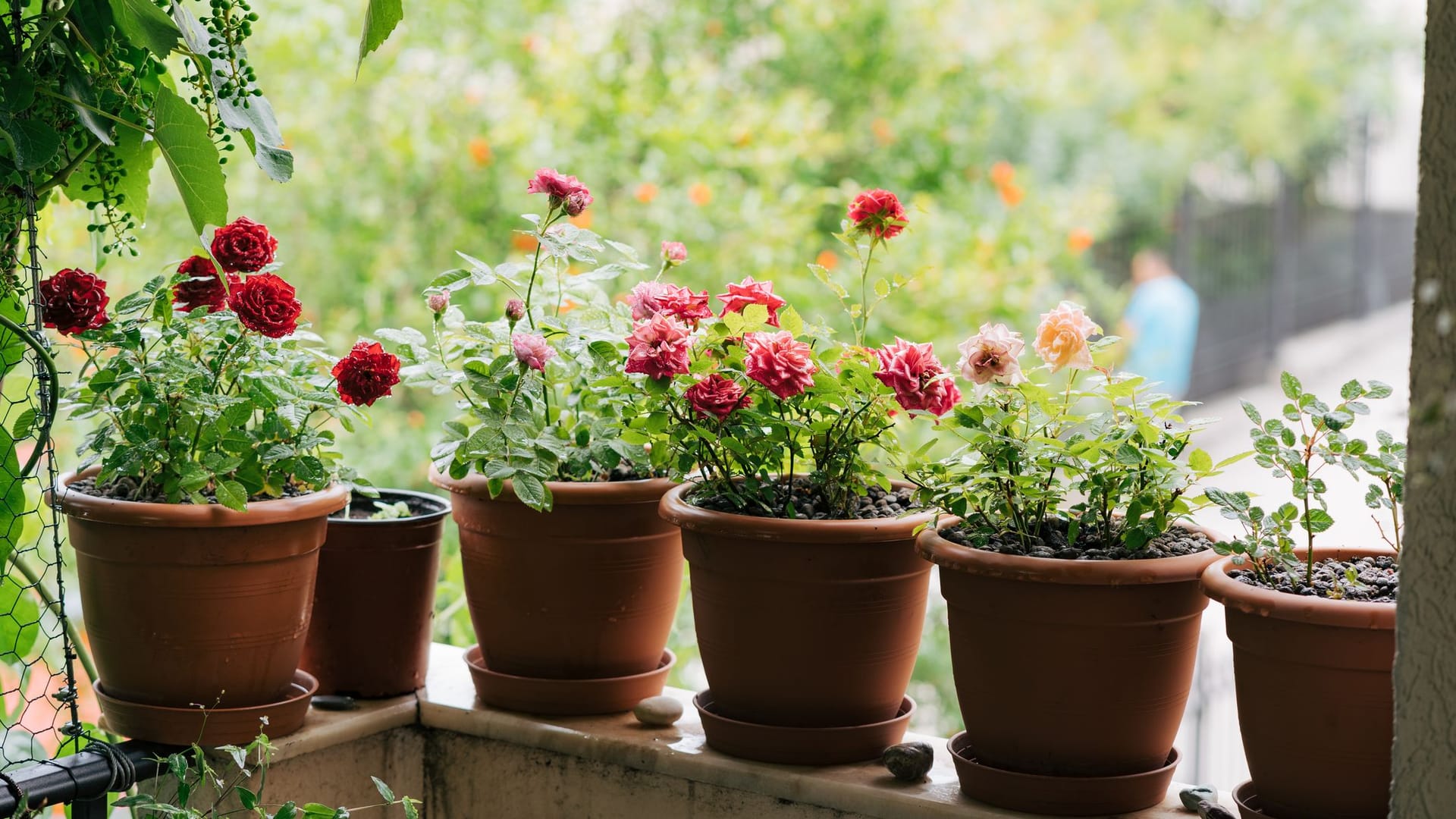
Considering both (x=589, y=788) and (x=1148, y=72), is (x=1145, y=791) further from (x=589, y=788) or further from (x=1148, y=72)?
(x=1148, y=72)

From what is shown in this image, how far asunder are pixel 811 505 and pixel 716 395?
18 centimetres

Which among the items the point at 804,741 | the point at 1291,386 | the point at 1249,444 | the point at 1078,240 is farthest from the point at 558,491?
the point at 1249,444

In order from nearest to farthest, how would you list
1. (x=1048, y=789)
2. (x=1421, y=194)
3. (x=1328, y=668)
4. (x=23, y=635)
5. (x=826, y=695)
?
1. (x=1421, y=194)
2. (x=1328, y=668)
3. (x=1048, y=789)
4. (x=826, y=695)
5. (x=23, y=635)

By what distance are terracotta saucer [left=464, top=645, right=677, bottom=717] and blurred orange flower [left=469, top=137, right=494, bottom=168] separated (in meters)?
1.96

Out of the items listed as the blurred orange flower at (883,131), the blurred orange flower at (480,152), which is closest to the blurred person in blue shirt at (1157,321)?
the blurred orange flower at (883,131)

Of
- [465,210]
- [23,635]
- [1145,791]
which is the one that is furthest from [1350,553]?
[465,210]

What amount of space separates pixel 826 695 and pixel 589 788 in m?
0.34

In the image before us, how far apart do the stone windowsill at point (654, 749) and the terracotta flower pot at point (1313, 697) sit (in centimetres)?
16

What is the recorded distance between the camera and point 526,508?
5.16 feet

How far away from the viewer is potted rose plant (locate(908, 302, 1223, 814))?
1.27 m

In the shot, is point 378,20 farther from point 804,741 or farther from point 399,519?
point 804,741

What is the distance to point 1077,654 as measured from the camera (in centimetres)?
127

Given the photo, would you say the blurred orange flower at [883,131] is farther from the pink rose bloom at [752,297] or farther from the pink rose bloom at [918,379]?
the pink rose bloom at [918,379]

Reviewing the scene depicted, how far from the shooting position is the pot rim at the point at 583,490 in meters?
→ 1.55
